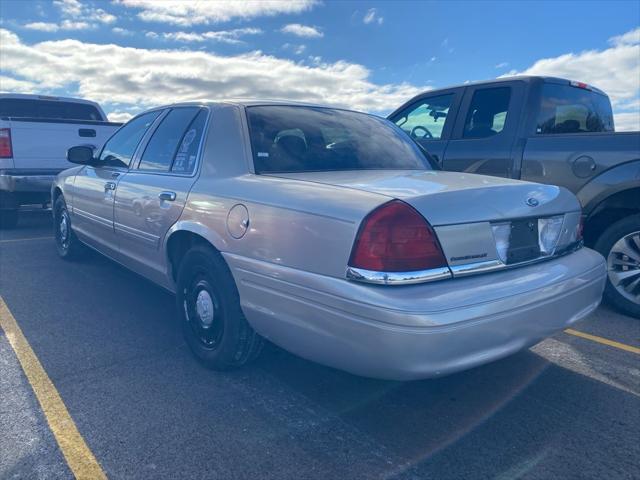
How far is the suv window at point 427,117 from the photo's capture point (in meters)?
5.50

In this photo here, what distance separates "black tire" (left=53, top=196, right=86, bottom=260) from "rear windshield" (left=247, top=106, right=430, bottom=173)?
10.8ft

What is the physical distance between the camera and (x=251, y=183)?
2.95 meters

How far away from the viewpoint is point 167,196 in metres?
3.53

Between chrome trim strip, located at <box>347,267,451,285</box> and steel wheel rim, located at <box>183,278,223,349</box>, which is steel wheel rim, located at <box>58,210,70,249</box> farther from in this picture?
chrome trim strip, located at <box>347,267,451,285</box>

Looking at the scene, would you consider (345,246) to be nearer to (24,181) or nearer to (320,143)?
(320,143)

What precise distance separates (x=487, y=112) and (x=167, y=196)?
315cm

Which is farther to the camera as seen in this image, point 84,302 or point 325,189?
point 84,302

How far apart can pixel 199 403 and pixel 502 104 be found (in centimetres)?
377

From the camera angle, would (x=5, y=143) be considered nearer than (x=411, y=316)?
No

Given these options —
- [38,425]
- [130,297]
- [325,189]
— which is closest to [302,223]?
[325,189]

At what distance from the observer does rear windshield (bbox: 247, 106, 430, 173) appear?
3170 mm

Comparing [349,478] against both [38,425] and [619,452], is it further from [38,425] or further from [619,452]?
[38,425]

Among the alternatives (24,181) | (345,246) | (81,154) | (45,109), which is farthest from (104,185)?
(45,109)

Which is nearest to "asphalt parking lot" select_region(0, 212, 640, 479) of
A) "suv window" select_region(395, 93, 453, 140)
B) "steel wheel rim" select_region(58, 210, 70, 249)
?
"steel wheel rim" select_region(58, 210, 70, 249)
